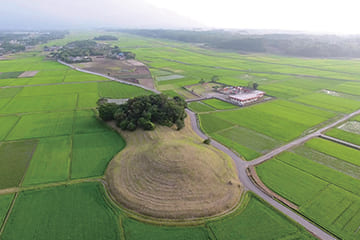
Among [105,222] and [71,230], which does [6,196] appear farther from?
[105,222]

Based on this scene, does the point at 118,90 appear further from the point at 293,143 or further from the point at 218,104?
the point at 293,143

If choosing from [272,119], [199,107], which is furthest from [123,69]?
[272,119]

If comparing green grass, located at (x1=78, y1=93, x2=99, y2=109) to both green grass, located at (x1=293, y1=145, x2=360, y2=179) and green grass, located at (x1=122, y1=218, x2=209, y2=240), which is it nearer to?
green grass, located at (x1=122, y1=218, x2=209, y2=240)

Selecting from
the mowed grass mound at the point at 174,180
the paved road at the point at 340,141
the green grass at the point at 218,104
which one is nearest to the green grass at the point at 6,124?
the mowed grass mound at the point at 174,180

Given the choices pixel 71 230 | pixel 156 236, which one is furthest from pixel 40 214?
pixel 156 236

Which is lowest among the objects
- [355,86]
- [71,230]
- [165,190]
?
[71,230]

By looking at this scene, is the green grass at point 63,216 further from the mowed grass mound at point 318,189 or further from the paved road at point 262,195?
the mowed grass mound at point 318,189
